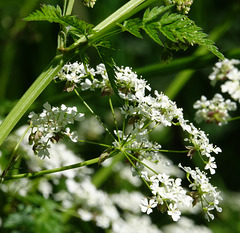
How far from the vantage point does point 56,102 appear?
5.45ft

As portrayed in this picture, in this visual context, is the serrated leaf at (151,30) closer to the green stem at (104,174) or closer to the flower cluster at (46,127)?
the flower cluster at (46,127)

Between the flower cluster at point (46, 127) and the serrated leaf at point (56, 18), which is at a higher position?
the serrated leaf at point (56, 18)

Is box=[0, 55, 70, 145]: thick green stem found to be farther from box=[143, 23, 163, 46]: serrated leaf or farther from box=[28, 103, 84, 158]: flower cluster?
box=[143, 23, 163, 46]: serrated leaf

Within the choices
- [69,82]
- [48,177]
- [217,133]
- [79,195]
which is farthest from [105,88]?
[217,133]

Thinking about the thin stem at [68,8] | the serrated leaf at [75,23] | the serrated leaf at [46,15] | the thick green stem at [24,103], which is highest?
the thin stem at [68,8]

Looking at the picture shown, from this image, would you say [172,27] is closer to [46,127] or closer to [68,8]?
[68,8]

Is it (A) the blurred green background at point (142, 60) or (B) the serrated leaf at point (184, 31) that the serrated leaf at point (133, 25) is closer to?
(B) the serrated leaf at point (184, 31)

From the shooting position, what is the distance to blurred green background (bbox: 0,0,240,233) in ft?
8.48

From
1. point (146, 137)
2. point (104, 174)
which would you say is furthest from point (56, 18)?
point (104, 174)

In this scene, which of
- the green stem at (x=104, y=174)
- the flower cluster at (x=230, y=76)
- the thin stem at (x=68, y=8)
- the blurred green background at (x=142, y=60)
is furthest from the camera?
the blurred green background at (x=142, y=60)

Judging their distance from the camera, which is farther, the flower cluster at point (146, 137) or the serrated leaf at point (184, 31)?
the flower cluster at point (146, 137)

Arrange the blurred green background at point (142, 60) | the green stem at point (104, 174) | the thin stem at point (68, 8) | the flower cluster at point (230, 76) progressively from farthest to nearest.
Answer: the blurred green background at point (142, 60), the green stem at point (104, 174), the thin stem at point (68, 8), the flower cluster at point (230, 76)

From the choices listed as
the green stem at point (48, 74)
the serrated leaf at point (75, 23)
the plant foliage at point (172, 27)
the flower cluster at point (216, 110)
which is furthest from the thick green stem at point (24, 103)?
the flower cluster at point (216, 110)

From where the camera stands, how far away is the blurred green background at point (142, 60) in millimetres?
2584
